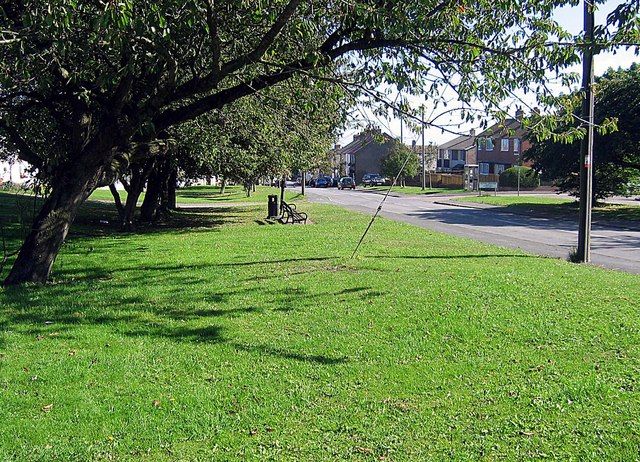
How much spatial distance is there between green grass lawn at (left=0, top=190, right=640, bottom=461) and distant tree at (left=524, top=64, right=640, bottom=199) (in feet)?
66.0

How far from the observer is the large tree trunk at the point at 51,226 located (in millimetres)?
9719

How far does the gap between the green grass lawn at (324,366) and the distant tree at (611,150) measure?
2012 cm

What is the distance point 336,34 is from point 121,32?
3130 mm

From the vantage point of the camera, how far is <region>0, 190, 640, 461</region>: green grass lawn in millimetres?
4168

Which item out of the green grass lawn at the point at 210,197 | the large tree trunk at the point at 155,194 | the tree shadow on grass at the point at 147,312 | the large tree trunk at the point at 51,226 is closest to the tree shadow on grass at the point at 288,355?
the tree shadow on grass at the point at 147,312

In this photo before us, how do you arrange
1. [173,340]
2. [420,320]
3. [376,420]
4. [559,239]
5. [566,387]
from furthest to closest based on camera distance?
[559,239], [420,320], [173,340], [566,387], [376,420]

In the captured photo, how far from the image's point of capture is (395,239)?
1688cm

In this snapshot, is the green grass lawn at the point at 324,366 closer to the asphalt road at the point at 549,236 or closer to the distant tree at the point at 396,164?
the asphalt road at the point at 549,236

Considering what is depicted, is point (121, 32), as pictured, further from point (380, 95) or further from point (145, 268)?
point (145, 268)

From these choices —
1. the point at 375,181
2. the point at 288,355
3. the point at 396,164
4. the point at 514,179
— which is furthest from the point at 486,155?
the point at 288,355

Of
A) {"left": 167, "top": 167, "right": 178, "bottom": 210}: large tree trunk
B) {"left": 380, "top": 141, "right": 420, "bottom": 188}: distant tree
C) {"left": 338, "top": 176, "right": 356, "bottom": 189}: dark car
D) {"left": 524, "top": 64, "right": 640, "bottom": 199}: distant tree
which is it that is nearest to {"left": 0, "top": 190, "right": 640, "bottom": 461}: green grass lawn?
{"left": 167, "top": 167, "right": 178, "bottom": 210}: large tree trunk

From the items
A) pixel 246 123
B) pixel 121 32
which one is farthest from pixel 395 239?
pixel 121 32

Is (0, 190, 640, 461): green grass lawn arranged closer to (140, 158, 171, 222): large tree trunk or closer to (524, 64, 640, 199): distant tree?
(140, 158, 171, 222): large tree trunk

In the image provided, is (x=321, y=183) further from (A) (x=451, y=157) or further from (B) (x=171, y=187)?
(B) (x=171, y=187)
